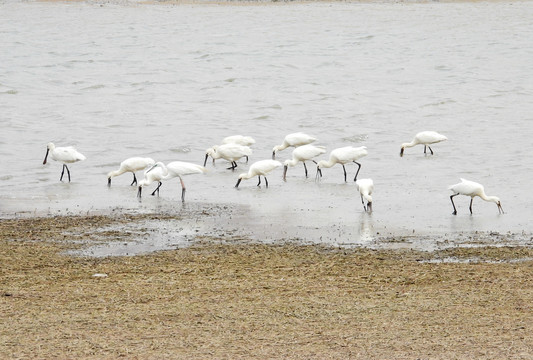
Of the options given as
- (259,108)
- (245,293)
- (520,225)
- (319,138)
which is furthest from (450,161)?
(245,293)

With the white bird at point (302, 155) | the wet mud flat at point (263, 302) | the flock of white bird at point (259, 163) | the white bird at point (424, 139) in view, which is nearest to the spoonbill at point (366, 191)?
the flock of white bird at point (259, 163)

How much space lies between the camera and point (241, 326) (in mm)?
6723

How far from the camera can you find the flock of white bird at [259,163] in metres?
12.0

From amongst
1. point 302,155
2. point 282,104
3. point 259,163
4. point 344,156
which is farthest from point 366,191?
point 282,104

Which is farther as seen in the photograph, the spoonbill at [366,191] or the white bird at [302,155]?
the white bird at [302,155]

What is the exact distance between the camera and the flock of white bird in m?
12.0

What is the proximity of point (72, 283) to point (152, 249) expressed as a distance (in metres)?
1.62

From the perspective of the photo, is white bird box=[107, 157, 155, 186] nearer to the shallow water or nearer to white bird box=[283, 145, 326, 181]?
the shallow water

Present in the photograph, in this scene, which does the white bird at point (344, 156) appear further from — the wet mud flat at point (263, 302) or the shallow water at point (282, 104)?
the wet mud flat at point (263, 302)

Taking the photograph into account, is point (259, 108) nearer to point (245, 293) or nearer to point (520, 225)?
point (520, 225)

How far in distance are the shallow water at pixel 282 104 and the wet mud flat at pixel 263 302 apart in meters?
1.46

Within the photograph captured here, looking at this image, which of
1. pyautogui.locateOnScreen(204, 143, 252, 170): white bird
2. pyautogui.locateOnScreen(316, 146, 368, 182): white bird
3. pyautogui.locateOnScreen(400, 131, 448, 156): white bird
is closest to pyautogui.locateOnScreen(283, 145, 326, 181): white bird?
pyautogui.locateOnScreen(316, 146, 368, 182): white bird

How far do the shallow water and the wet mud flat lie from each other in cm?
146

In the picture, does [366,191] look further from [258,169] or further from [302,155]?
[302,155]
